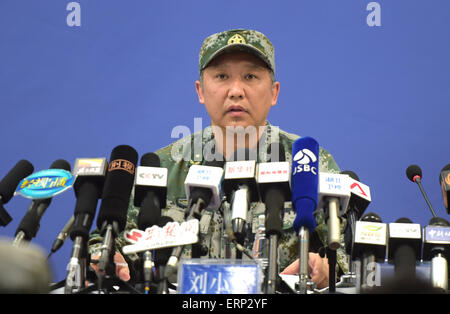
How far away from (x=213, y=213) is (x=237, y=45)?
0.64 metres

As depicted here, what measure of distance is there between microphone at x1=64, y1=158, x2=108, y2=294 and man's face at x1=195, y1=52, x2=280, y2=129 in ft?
2.61

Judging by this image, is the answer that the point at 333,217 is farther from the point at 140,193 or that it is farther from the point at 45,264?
the point at 45,264

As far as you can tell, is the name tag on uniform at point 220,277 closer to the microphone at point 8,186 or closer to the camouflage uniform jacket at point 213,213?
the camouflage uniform jacket at point 213,213

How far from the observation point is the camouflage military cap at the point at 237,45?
1812 mm

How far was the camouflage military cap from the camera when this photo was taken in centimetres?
181

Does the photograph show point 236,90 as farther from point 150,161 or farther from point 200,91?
point 150,161

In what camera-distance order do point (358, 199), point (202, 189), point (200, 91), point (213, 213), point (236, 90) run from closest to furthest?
point (202, 189)
point (358, 199)
point (213, 213)
point (236, 90)
point (200, 91)

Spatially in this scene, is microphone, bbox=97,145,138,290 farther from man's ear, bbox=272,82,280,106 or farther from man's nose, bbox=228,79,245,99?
man's ear, bbox=272,82,280,106

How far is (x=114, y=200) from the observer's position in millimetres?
989

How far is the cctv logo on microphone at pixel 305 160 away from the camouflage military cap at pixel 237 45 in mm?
880

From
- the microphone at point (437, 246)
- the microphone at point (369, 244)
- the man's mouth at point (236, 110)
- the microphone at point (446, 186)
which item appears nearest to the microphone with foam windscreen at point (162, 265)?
the microphone at point (369, 244)

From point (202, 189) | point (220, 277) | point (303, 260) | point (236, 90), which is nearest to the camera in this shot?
point (220, 277)

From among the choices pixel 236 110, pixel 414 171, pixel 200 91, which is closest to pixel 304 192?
pixel 414 171
